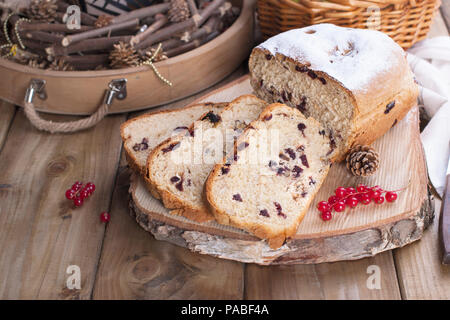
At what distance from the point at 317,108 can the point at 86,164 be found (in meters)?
1.21

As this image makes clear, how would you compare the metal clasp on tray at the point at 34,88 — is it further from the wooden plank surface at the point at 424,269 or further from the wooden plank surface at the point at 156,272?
the wooden plank surface at the point at 424,269

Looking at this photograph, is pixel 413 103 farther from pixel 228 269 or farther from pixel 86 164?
pixel 86 164

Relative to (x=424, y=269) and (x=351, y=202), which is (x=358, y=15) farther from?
(x=424, y=269)

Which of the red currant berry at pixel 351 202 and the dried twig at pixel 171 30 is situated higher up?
the dried twig at pixel 171 30

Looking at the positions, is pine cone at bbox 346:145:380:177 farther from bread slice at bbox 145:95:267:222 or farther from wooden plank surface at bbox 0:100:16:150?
wooden plank surface at bbox 0:100:16:150

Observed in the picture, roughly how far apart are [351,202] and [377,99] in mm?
487

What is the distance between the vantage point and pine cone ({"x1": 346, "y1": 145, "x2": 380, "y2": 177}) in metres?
2.16

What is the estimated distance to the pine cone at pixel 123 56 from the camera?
276 centimetres

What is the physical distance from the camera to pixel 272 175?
6.82 ft

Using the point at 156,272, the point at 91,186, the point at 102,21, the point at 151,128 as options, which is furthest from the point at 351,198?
the point at 102,21

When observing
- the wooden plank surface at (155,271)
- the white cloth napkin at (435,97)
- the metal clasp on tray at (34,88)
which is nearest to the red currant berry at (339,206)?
the wooden plank surface at (155,271)

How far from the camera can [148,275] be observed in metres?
2.07

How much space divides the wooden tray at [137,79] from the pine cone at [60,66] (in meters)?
0.08

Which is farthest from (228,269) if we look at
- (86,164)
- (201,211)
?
(86,164)
